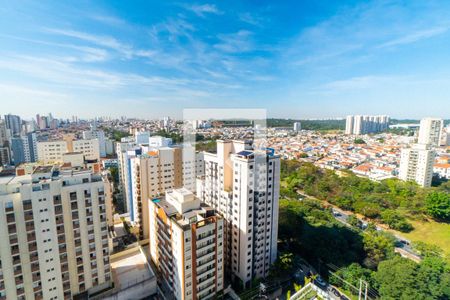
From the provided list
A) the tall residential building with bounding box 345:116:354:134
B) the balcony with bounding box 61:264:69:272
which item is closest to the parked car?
the balcony with bounding box 61:264:69:272

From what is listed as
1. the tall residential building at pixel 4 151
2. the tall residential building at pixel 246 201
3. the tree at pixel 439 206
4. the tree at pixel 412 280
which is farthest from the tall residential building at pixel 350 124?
the tall residential building at pixel 4 151

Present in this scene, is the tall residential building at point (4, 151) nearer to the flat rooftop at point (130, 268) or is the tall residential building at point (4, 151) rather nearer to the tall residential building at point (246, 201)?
the flat rooftop at point (130, 268)

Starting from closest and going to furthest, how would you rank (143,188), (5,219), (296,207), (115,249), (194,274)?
(5,219) → (194,274) → (115,249) → (143,188) → (296,207)

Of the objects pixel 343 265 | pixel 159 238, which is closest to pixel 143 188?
pixel 159 238

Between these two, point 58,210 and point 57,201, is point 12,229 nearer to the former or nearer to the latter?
point 58,210

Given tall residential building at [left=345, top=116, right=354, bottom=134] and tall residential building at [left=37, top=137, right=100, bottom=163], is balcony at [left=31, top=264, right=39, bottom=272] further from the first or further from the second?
tall residential building at [left=345, top=116, right=354, bottom=134]

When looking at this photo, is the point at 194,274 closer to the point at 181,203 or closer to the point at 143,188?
the point at 181,203
